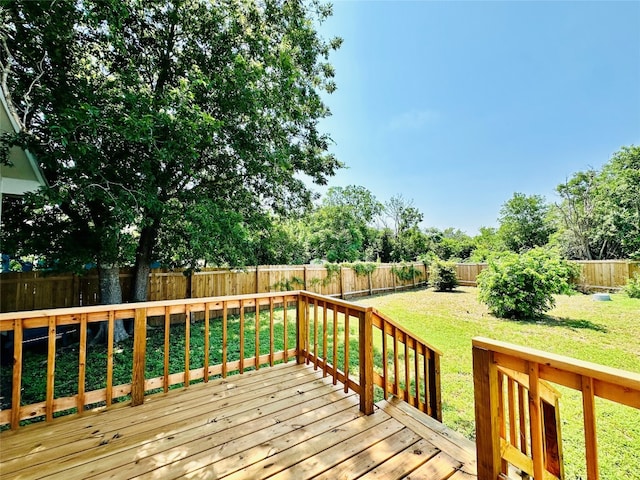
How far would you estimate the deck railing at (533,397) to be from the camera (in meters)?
1.03

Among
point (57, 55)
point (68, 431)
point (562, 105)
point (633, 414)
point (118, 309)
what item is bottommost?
point (633, 414)

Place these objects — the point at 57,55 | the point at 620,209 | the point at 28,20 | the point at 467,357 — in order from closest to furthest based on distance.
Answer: the point at 28,20, the point at 57,55, the point at 467,357, the point at 620,209

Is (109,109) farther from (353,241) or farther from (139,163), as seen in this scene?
(353,241)

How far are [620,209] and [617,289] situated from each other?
18.4 feet

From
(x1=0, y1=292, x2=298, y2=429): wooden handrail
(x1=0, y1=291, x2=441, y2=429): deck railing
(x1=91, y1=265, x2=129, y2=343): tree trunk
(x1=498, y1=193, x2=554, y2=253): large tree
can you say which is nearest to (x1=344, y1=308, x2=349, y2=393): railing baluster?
(x1=0, y1=291, x2=441, y2=429): deck railing

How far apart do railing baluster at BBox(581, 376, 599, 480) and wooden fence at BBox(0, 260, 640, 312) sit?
6654mm

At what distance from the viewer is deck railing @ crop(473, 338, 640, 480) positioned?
3.37 feet

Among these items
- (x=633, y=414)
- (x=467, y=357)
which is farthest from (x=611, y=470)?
(x=467, y=357)

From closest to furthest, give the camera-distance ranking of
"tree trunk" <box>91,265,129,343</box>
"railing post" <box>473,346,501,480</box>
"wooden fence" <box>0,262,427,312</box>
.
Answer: "railing post" <box>473,346,501,480</box>, "wooden fence" <box>0,262,427,312</box>, "tree trunk" <box>91,265,129,343</box>

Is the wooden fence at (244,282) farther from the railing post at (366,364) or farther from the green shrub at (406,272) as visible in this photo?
the railing post at (366,364)

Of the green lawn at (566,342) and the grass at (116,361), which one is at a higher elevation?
the grass at (116,361)

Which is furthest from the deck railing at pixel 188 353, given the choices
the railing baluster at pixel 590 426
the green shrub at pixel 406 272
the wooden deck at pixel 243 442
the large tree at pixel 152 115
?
the green shrub at pixel 406 272

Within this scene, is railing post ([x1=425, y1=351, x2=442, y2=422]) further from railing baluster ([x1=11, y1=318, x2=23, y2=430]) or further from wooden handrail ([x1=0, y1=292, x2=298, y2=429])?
railing baluster ([x1=11, y1=318, x2=23, y2=430])

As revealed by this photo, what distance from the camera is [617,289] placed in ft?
36.4
